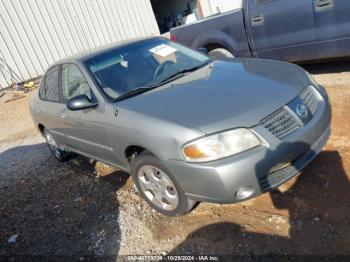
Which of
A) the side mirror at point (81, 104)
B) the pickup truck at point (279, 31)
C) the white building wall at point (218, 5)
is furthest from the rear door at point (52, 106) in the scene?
the white building wall at point (218, 5)

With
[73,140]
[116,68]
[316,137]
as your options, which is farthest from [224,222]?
[73,140]

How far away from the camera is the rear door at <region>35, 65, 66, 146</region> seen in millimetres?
4676

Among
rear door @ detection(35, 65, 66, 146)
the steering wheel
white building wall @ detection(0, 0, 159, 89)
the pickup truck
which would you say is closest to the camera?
the steering wheel

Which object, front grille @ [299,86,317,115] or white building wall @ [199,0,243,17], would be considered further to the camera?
white building wall @ [199,0,243,17]

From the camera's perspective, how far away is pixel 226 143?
9.12 ft

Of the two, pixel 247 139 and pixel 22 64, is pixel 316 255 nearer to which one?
pixel 247 139

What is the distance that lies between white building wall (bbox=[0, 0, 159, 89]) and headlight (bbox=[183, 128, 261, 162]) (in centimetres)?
1114

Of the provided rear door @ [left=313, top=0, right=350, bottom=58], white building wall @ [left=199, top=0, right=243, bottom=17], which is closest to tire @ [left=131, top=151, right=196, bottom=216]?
rear door @ [left=313, top=0, right=350, bottom=58]

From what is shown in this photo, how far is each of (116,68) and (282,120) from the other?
6.37 feet

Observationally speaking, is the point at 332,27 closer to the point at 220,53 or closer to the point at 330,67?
the point at 330,67

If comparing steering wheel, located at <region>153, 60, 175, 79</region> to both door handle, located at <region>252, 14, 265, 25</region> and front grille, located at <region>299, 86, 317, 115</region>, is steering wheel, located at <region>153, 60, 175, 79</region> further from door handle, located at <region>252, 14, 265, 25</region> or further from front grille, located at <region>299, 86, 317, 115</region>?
door handle, located at <region>252, 14, 265, 25</region>

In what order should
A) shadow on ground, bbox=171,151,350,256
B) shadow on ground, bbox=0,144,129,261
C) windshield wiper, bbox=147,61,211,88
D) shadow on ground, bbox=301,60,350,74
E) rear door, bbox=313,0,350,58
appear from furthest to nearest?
1. shadow on ground, bbox=301,60,350,74
2. rear door, bbox=313,0,350,58
3. windshield wiper, bbox=147,61,211,88
4. shadow on ground, bbox=0,144,129,261
5. shadow on ground, bbox=171,151,350,256

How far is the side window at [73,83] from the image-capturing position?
4.04 m

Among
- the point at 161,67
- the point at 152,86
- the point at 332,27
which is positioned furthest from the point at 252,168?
the point at 332,27
